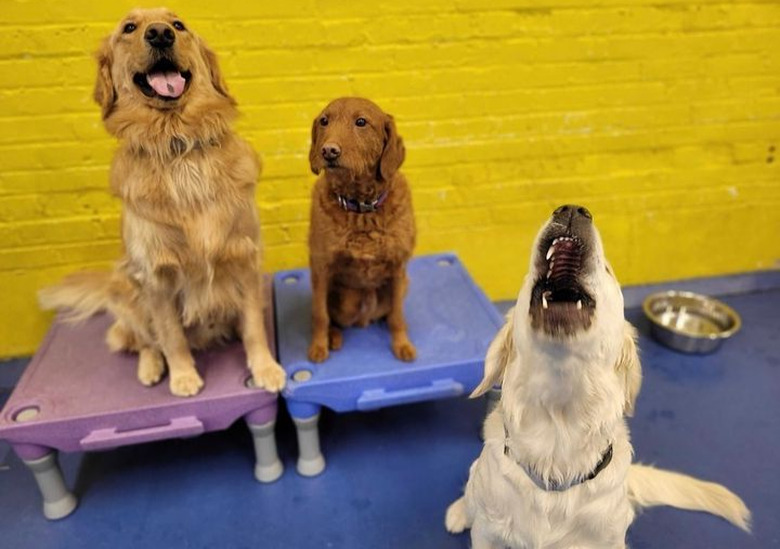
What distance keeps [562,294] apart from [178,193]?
1.11 meters

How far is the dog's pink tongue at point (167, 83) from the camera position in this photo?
1.49 metres

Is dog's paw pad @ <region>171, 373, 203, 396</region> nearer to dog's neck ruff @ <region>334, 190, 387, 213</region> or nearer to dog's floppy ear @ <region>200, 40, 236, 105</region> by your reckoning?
dog's neck ruff @ <region>334, 190, 387, 213</region>

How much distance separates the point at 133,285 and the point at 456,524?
1.31m

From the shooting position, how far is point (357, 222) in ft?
5.54

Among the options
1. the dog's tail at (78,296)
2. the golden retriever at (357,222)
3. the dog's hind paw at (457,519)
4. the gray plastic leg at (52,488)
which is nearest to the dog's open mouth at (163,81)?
the golden retriever at (357,222)

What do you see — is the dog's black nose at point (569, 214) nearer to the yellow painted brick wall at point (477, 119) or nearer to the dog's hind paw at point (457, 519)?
the dog's hind paw at point (457, 519)

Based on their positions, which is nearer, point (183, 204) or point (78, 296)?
point (183, 204)

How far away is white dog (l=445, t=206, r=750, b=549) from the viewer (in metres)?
1.04

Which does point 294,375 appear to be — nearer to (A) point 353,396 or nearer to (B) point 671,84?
(A) point 353,396

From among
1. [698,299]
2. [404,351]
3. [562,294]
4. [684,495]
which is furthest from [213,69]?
[698,299]

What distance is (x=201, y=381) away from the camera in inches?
69.8

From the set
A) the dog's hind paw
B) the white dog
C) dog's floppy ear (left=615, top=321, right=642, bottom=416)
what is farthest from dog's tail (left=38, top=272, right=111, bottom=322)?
dog's floppy ear (left=615, top=321, right=642, bottom=416)

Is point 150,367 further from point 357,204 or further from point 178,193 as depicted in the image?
point 357,204

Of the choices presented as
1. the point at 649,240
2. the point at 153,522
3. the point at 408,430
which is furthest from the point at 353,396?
the point at 649,240
